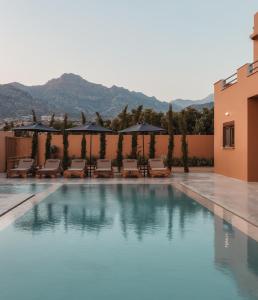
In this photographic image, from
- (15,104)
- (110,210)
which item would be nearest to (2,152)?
(110,210)

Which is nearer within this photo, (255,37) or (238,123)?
(238,123)

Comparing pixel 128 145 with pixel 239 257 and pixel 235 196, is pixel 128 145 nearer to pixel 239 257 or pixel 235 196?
pixel 235 196

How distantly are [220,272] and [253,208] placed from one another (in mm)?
5224

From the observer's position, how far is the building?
17484 millimetres

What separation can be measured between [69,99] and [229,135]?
11948cm

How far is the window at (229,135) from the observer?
66.1 ft

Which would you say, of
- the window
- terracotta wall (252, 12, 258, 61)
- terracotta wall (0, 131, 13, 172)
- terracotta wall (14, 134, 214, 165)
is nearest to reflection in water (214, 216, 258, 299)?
the window

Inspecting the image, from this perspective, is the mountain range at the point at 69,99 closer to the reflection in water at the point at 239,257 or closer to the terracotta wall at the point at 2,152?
the terracotta wall at the point at 2,152

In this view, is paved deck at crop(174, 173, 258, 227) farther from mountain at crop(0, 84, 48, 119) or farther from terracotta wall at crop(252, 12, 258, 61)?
mountain at crop(0, 84, 48, 119)

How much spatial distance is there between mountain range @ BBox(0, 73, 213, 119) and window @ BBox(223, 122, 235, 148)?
3091 inches

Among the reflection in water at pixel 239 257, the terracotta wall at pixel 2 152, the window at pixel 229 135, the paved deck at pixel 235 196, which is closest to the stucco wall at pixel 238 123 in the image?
the window at pixel 229 135

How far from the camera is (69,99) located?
13688cm

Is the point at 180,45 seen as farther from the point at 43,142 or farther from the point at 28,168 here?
the point at 28,168

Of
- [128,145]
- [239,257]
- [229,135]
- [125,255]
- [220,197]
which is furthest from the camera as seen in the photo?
[128,145]
